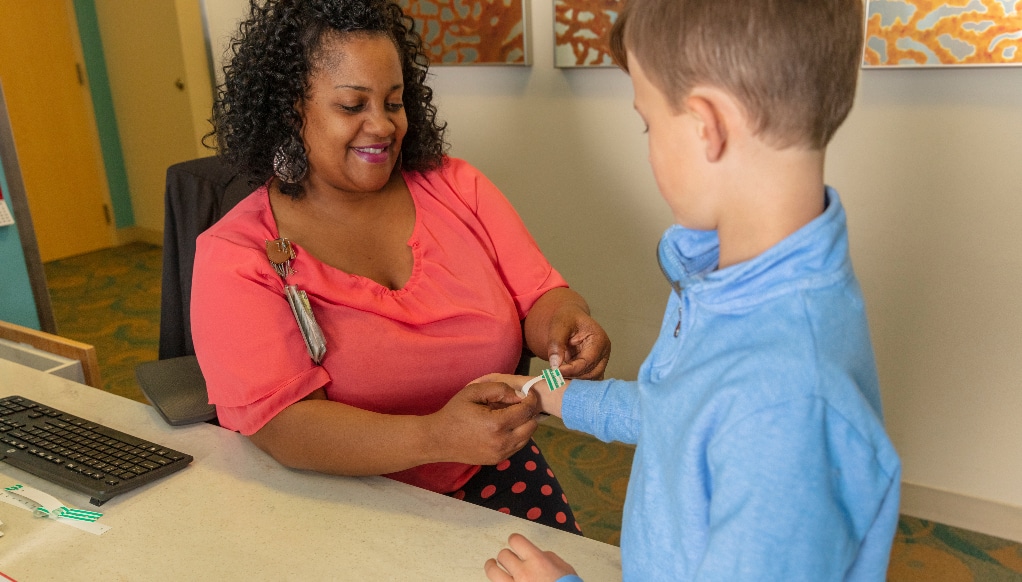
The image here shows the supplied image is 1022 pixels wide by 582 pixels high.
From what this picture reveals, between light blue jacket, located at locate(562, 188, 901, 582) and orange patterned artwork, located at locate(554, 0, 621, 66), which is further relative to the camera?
orange patterned artwork, located at locate(554, 0, 621, 66)

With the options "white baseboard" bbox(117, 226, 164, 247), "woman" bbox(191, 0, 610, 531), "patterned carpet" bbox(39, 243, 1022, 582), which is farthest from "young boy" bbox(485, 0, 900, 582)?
"white baseboard" bbox(117, 226, 164, 247)

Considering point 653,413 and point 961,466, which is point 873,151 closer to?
point 961,466

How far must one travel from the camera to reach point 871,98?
2.04 metres

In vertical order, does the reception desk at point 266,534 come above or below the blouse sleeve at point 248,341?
below

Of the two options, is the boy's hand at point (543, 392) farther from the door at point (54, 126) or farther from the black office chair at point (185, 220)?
the door at point (54, 126)

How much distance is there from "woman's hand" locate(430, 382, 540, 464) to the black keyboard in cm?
44

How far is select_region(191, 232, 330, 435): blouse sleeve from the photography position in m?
1.21

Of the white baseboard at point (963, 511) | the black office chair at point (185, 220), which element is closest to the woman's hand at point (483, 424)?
the black office chair at point (185, 220)

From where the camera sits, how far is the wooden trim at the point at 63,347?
171 centimetres

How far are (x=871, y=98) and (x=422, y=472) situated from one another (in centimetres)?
148

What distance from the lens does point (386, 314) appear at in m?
1.34

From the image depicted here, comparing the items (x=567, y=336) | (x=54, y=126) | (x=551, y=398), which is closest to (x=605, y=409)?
(x=551, y=398)

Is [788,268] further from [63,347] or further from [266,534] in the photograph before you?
[63,347]

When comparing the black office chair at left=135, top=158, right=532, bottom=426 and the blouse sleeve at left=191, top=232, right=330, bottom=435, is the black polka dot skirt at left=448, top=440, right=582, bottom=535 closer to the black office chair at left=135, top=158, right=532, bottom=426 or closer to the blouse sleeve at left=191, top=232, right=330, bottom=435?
the blouse sleeve at left=191, top=232, right=330, bottom=435
